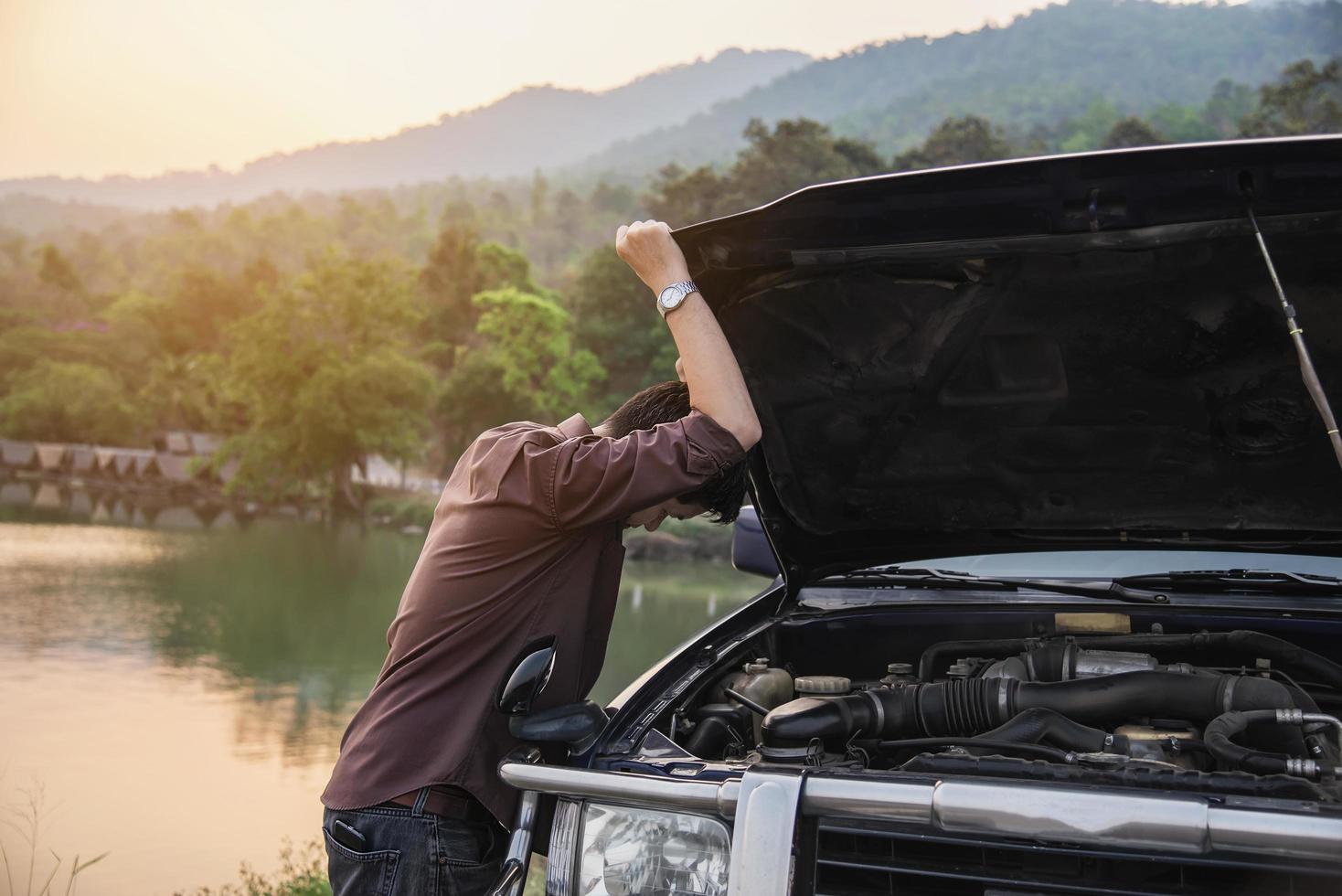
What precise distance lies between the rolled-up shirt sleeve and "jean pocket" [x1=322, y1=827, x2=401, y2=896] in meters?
0.74

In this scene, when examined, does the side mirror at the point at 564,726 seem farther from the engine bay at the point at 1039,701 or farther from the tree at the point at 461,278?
the tree at the point at 461,278

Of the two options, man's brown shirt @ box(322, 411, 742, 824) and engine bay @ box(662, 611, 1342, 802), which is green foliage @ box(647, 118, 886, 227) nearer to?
engine bay @ box(662, 611, 1342, 802)

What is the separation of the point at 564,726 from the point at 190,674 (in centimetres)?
2018

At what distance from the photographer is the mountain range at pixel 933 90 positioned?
92.4 m

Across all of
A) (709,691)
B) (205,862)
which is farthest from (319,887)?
(709,691)

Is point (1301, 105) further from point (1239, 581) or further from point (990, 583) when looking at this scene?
point (990, 583)

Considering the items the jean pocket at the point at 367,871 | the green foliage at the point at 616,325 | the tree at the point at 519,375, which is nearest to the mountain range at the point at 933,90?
the green foliage at the point at 616,325

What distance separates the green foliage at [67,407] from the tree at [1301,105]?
41.8 m

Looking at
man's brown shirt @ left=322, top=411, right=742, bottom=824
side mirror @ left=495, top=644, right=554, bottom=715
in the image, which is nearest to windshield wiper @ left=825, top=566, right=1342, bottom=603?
man's brown shirt @ left=322, top=411, right=742, bottom=824

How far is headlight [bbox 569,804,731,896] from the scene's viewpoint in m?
2.17

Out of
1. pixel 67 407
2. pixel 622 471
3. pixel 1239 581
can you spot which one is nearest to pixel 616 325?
pixel 67 407

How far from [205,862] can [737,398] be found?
9435mm

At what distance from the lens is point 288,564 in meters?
32.8

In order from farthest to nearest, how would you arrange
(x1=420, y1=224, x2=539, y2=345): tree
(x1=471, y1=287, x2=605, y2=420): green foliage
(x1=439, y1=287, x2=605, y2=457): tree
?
(x1=420, y1=224, x2=539, y2=345): tree, (x1=439, y1=287, x2=605, y2=457): tree, (x1=471, y1=287, x2=605, y2=420): green foliage
